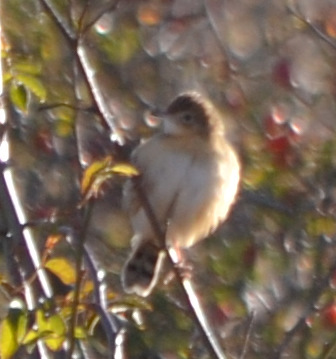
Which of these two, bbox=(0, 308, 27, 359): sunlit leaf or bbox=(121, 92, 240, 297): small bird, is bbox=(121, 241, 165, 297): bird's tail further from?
bbox=(0, 308, 27, 359): sunlit leaf

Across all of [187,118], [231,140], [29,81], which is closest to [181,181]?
[187,118]

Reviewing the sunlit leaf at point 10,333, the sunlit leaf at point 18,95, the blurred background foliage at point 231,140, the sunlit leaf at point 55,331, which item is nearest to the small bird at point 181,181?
the blurred background foliage at point 231,140

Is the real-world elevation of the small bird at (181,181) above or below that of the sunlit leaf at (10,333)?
below

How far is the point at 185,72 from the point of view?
7.84 m

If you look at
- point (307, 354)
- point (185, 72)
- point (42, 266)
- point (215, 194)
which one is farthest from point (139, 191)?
point (185, 72)

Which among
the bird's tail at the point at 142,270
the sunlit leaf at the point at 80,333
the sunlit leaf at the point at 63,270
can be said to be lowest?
the bird's tail at the point at 142,270

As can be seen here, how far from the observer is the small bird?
519cm

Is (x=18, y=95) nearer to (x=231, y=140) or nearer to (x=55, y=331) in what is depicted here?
(x=55, y=331)

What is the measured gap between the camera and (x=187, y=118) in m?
5.50

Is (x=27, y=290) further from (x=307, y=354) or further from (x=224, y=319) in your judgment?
(x=224, y=319)

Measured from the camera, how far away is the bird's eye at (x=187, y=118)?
18.0ft

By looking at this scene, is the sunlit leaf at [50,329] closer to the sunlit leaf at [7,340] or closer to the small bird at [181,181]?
the sunlit leaf at [7,340]

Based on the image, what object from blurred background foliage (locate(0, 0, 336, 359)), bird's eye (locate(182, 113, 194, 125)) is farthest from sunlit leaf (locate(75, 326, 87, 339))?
bird's eye (locate(182, 113, 194, 125))

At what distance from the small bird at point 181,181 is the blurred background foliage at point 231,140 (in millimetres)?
302
